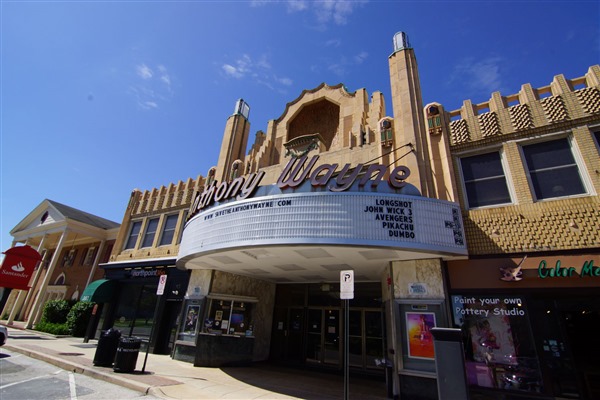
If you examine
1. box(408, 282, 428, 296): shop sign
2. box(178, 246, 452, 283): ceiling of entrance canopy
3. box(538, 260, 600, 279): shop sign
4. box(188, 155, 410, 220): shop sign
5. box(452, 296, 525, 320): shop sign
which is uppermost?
box(188, 155, 410, 220): shop sign

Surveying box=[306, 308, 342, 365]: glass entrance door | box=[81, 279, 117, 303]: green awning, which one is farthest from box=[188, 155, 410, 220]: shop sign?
box=[81, 279, 117, 303]: green awning

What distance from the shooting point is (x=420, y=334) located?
29.8 ft

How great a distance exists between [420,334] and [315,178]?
18.8ft

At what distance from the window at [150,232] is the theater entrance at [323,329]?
29.8ft

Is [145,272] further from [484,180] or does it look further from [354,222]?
[484,180]

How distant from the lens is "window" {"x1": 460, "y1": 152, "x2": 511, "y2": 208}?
9.87m

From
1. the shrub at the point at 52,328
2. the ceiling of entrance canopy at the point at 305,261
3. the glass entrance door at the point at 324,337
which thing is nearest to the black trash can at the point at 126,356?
the ceiling of entrance canopy at the point at 305,261

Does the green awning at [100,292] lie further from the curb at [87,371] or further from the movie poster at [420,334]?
the movie poster at [420,334]

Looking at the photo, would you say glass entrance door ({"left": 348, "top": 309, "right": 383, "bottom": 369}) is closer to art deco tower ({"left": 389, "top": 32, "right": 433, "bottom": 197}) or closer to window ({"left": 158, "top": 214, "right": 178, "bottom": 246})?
art deco tower ({"left": 389, "top": 32, "right": 433, "bottom": 197})

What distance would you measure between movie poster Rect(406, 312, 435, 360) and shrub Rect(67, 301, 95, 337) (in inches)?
813

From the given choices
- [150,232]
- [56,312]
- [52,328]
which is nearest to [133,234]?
[150,232]

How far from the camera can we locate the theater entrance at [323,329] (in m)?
13.5

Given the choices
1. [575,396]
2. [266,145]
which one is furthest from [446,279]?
[266,145]

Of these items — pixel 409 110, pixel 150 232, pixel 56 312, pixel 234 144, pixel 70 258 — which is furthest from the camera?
pixel 70 258
